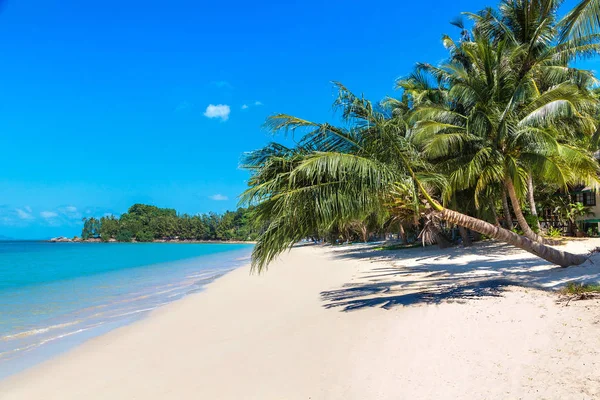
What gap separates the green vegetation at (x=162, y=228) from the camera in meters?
112

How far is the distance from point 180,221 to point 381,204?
118 m

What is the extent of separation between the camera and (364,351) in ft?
15.4

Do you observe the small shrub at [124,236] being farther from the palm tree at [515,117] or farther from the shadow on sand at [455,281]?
the shadow on sand at [455,281]

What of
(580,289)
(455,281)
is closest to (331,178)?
(580,289)

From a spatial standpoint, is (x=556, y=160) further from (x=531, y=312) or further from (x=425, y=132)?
(x=531, y=312)

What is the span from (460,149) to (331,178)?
28.8 ft

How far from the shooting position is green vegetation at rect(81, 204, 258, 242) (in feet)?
368

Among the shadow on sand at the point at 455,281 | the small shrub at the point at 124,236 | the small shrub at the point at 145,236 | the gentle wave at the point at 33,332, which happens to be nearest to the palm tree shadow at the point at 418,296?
the shadow on sand at the point at 455,281

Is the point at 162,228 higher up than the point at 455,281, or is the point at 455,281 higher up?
the point at 162,228

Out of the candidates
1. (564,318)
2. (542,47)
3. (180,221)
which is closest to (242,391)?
(564,318)

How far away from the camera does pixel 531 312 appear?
5184mm

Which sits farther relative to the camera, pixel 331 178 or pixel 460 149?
pixel 460 149

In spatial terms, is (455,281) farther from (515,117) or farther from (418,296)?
(515,117)

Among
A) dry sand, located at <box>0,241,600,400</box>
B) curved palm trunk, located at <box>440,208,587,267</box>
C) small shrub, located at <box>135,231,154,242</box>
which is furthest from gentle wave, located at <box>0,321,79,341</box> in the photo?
small shrub, located at <box>135,231,154,242</box>
